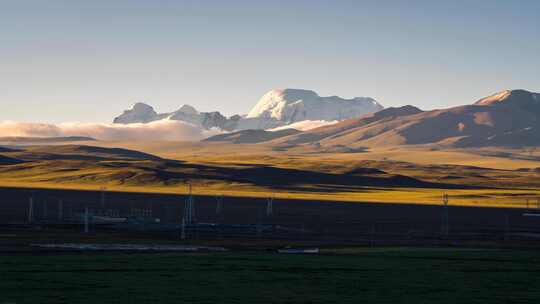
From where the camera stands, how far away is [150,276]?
47188mm

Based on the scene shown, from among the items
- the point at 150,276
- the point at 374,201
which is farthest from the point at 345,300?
the point at 374,201

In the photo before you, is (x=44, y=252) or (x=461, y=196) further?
(x=461, y=196)

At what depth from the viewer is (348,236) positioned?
89.2m

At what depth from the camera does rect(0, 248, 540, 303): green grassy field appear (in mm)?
40688

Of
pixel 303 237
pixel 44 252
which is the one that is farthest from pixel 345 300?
pixel 303 237

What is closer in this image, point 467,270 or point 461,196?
point 467,270

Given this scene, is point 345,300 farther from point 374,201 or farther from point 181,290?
point 374,201

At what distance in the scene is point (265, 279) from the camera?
156 ft

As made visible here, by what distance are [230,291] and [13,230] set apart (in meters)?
45.3

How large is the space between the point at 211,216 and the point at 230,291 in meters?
75.1

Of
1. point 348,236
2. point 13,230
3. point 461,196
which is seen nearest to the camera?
point 13,230

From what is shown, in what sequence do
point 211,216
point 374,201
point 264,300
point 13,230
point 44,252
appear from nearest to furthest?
point 264,300 → point 44,252 → point 13,230 → point 211,216 → point 374,201

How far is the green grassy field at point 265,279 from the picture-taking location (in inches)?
1602

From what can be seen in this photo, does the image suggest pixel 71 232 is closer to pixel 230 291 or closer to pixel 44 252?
pixel 44 252
